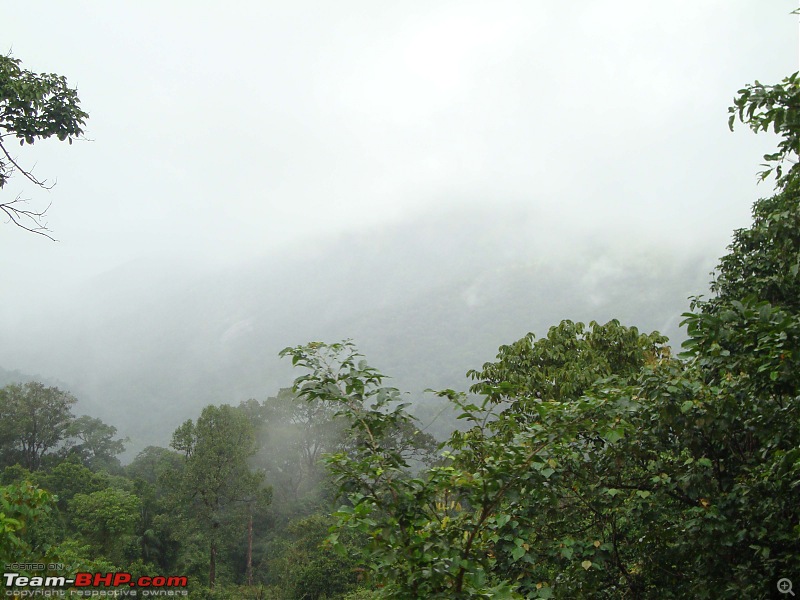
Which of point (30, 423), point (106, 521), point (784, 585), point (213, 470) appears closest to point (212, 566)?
point (213, 470)

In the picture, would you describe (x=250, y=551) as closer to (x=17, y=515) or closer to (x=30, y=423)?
(x=30, y=423)

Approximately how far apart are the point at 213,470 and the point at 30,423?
16.6 meters

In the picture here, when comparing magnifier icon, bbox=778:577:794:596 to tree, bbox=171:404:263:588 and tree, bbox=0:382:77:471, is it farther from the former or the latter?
tree, bbox=0:382:77:471

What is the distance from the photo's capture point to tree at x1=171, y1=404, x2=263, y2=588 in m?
32.8

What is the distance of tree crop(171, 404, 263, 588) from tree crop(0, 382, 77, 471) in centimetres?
1341

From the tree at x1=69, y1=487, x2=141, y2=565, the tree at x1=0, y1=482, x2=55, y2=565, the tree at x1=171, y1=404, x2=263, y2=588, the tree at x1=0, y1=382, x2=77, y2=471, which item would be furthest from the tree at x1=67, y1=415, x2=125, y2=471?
the tree at x1=0, y1=482, x2=55, y2=565

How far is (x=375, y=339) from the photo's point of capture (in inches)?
6806

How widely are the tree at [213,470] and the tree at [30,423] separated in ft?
44.0

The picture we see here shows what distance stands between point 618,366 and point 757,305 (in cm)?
755

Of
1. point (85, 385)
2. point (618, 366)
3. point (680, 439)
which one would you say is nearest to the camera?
point (680, 439)

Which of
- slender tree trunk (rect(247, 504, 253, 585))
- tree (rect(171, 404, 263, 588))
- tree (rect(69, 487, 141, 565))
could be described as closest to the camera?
tree (rect(69, 487, 141, 565))

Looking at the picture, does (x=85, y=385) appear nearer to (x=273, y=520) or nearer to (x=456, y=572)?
(x=273, y=520)

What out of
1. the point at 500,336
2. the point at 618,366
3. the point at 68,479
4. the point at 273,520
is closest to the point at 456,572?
the point at 618,366

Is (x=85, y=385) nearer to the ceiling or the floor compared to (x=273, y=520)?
nearer to the ceiling
